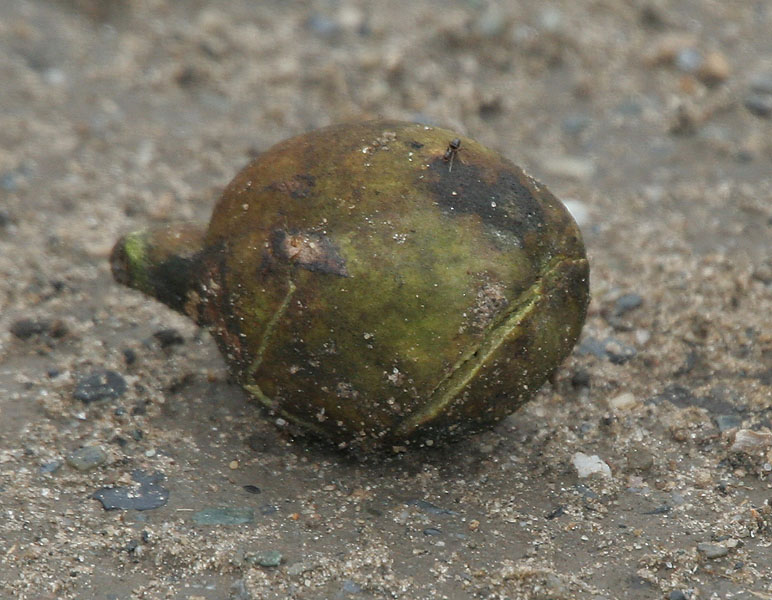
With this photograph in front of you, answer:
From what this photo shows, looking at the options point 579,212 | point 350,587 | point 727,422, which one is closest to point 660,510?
point 727,422

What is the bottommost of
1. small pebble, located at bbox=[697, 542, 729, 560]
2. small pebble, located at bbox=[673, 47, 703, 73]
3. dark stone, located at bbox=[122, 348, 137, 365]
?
dark stone, located at bbox=[122, 348, 137, 365]

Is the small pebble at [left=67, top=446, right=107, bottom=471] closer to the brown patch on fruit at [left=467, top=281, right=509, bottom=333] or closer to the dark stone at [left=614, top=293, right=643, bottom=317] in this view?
the brown patch on fruit at [left=467, top=281, right=509, bottom=333]

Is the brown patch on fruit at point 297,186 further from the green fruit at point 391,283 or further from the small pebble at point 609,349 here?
the small pebble at point 609,349

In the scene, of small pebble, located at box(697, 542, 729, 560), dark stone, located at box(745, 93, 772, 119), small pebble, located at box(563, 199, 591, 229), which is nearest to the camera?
small pebble, located at box(697, 542, 729, 560)

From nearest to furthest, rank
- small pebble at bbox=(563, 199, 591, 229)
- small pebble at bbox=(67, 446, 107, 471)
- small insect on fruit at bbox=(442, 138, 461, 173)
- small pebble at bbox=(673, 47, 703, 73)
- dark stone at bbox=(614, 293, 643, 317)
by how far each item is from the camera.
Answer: small insect on fruit at bbox=(442, 138, 461, 173) → small pebble at bbox=(67, 446, 107, 471) → dark stone at bbox=(614, 293, 643, 317) → small pebble at bbox=(563, 199, 591, 229) → small pebble at bbox=(673, 47, 703, 73)

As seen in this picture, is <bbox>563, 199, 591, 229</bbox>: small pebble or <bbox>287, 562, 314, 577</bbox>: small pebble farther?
<bbox>563, 199, 591, 229</bbox>: small pebble

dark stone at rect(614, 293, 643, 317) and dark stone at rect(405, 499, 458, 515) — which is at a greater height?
dark stone at rect(614, 293, 643, 317)

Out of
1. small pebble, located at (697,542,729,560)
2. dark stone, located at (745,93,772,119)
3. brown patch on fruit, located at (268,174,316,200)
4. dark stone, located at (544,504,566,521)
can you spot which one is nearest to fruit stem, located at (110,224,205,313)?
brown patch on fruit, located at (268,174,316,200)
